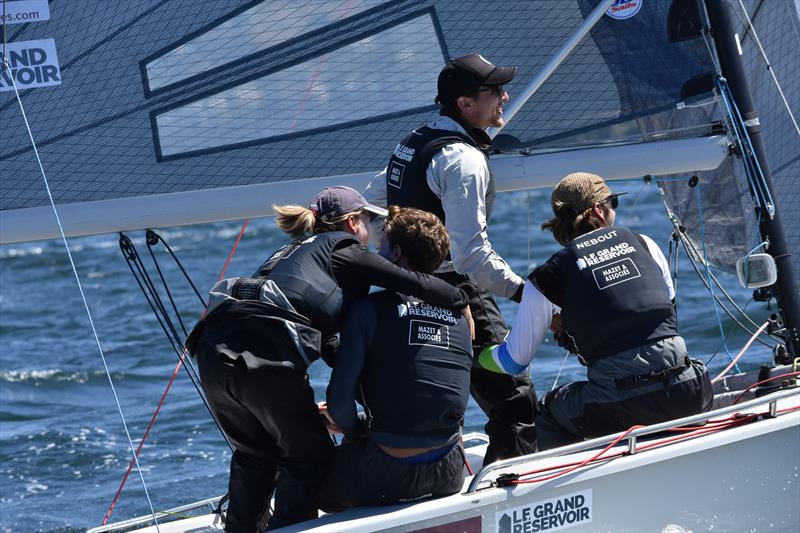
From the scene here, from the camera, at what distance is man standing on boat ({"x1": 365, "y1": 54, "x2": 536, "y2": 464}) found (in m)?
3.49

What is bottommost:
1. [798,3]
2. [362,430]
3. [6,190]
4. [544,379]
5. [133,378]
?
[133,378]

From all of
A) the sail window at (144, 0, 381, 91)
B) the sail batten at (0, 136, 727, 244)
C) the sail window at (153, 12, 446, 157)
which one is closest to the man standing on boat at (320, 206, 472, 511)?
the sail batten at (0, 136, 727, 244)

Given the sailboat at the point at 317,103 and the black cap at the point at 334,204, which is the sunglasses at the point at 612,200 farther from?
the sailboat at the point at 317,103

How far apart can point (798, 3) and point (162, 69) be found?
250 cm

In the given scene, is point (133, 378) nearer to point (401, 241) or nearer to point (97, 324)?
point (97, 324)

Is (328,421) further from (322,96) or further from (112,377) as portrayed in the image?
(112,377)

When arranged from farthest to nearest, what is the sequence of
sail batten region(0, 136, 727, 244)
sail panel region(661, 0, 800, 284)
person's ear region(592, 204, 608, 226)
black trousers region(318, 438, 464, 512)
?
sail panel region(661, 0, 800, 284)
sail batten region(0, 136, 727, 244)
person's ear region(592, 204, 608, 226)
black trousers region(318, 438, 464, 512)

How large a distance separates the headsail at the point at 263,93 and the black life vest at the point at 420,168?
0.56m

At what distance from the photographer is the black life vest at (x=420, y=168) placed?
11.7 ft

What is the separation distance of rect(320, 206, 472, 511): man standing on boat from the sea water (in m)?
1.88

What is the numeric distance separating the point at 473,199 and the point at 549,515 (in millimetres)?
935

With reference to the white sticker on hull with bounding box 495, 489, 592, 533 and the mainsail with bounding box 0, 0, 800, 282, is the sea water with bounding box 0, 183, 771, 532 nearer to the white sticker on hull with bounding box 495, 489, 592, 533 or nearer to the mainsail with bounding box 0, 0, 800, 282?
the mainsail with bounding box 0, 0, 800, 282

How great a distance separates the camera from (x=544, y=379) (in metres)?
6.80

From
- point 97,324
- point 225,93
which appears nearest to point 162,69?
point 225,93
